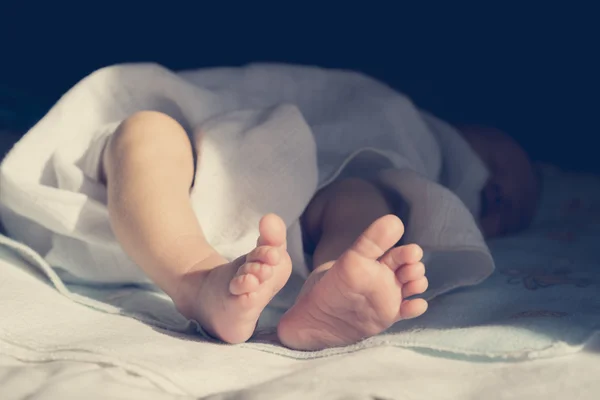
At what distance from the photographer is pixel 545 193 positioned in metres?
1.40

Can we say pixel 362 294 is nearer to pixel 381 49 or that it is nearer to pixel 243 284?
pixel 243 284

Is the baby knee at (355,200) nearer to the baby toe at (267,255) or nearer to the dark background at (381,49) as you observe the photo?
the baby toe at (267,255)

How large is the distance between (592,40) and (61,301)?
108 cm

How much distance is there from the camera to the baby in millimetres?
684

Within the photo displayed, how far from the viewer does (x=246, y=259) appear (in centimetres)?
68

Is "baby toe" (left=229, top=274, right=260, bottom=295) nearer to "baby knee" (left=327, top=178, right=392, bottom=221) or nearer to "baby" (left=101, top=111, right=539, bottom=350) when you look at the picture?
"baby" (left=101, top=111, right=539, bottom=350)

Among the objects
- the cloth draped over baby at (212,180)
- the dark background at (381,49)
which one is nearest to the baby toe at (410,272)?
the cloth draped over baby at (212,180)

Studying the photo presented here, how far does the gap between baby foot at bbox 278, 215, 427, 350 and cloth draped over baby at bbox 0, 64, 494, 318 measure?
0.17 m

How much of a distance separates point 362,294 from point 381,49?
0.85 metres

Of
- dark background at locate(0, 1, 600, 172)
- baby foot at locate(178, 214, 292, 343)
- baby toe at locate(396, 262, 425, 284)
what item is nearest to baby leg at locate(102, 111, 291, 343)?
baby foot at locate(178, 214, 292, 343)

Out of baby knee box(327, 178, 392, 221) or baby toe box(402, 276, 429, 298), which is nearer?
baby toe box(402, 276, 429, 298)

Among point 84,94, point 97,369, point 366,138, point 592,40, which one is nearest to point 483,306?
point 366,138

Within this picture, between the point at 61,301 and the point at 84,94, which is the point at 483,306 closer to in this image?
the point at 61,301

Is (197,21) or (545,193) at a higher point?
(197,21)
